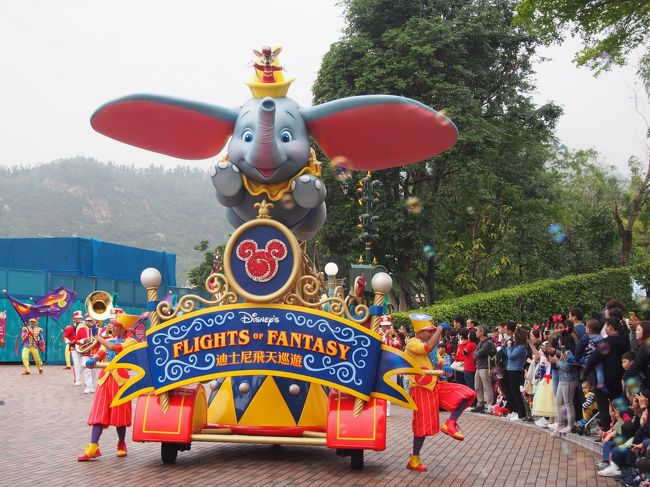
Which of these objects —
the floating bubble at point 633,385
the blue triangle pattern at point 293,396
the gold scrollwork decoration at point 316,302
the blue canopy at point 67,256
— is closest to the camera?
the floating bubble at point 633,385

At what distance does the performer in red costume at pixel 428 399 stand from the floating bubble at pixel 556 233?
82.1ft

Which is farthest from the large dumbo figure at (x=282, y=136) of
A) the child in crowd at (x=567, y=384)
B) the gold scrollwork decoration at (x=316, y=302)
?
the child in crowd at (x=567, y=384)

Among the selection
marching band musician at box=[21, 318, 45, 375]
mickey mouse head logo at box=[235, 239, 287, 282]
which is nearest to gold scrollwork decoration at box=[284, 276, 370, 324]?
mickey mouse head logo at box=[235, 239, 287, 282]

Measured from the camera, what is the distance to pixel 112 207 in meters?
112

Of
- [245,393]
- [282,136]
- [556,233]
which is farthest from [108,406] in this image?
[556,233]

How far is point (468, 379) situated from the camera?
15.4m

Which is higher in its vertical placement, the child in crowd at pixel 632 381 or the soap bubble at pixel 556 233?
the soap bubble at pixel 556 233

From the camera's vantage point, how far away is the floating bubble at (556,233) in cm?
3247

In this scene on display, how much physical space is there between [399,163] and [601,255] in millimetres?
26037

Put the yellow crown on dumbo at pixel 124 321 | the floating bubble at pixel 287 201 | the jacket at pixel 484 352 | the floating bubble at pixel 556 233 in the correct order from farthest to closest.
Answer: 1. the floating bubble at pixel 556 233
2. the jacket at pixel 484 352
3. the floating bubble at pixel 287 201
4. the yellow crown on dumbo at pixel 124 321

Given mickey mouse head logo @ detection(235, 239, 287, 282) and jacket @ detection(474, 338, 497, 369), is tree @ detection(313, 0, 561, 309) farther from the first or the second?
mickey mouse head logo @ detection(235, 239, 287, 282)

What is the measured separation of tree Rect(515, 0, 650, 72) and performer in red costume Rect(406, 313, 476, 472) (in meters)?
11.2

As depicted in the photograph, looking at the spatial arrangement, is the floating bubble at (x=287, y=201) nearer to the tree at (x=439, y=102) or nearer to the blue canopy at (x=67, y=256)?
the tree at (x=439, y=102)

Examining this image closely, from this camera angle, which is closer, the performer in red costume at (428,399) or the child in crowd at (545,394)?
the performer in red costume at (428,399)
